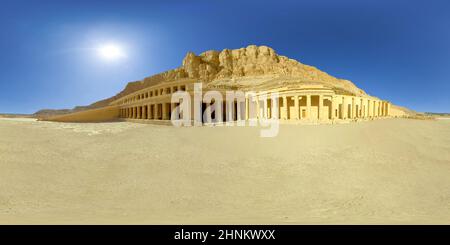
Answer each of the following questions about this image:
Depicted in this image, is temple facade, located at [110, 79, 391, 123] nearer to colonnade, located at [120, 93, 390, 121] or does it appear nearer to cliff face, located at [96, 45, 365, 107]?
colonnade, located at [120, 93, 390, 121]

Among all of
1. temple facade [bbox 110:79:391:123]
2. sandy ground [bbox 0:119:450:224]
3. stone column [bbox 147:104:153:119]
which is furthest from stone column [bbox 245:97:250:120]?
sandy ground [bbox 0:119:450:224]

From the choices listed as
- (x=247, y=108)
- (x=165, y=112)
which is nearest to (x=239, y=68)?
(x=247, y=108)

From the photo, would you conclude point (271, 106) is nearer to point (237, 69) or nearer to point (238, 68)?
point (237, 69)

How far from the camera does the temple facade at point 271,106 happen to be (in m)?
32.2

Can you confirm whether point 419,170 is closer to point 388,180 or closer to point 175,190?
point 388,180

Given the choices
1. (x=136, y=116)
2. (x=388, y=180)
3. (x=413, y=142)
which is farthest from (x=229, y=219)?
(x=136, y=116)

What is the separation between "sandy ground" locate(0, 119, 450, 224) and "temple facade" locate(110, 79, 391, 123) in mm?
13267

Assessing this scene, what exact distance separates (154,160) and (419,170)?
14556 millimetres

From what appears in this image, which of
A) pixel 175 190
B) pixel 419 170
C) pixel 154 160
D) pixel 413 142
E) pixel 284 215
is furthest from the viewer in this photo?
pixel 413 142

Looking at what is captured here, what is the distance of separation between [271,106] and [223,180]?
26.4 meters

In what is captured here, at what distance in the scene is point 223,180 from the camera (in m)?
10.9

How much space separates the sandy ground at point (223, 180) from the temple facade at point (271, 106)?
43.5ft

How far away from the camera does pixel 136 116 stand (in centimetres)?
4366

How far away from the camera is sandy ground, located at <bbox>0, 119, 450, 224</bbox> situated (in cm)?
745
